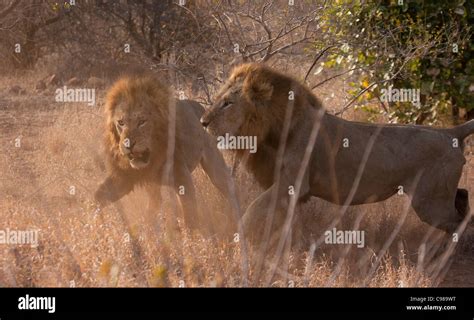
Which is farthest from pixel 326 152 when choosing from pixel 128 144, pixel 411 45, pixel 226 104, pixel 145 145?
pixel 411 45

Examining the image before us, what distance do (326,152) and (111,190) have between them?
67.5 inches

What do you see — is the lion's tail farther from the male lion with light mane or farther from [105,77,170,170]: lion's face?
[105,77,170,170]: lion's face

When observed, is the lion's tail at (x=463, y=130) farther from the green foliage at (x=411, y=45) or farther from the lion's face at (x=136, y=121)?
the lion's face at (x=136, y=121)

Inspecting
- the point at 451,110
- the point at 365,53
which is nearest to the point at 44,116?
the point at 365,53

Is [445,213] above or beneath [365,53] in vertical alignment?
beneath

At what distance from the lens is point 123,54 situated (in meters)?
13.6

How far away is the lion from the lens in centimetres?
584

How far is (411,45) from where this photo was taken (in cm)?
825

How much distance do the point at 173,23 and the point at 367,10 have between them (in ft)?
18.1

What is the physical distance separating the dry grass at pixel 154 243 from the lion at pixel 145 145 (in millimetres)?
188

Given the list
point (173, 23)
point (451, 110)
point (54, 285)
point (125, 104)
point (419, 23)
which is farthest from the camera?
point (173, 23)

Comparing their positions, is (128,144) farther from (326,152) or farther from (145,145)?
(326,152)

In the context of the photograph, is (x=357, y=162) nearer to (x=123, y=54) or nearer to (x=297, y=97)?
(x=297, y=97)

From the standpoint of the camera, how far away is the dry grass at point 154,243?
4906 mm
